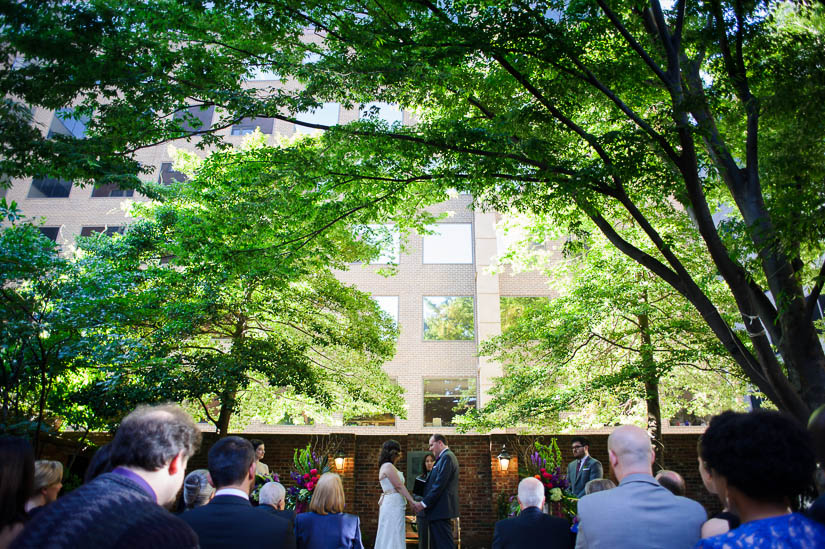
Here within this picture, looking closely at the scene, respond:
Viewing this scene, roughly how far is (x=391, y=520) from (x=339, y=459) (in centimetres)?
658

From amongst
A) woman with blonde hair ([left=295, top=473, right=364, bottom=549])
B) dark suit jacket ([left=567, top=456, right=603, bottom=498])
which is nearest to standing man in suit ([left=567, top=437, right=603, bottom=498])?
dark suit jacket ([left=567, top=456, right=603, bottom=498])

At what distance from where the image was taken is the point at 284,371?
10.5 metres

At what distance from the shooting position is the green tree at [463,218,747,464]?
35.3 feet

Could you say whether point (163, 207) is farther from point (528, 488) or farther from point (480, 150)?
point (528, 488)

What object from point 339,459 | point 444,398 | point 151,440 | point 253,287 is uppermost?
point 253,287

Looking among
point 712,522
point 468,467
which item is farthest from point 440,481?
point 468,467

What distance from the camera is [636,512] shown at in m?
2.57

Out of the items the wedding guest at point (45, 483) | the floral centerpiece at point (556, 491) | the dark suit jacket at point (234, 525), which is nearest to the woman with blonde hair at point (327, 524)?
Answer: the dark suit jacket at point (234, 525)

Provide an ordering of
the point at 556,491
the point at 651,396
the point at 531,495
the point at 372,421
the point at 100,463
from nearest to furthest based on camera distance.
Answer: the point at 100,463 → the point at 531,495 → the point at 556,491 → the point at 651,396 → the point at 372,421

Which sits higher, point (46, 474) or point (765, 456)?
point (765, 456)

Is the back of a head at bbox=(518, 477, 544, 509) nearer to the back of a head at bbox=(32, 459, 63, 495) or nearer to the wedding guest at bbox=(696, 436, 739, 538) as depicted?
the wedding guest at bbox=(696, 436, 739, 538)

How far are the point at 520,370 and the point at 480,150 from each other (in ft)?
23.4

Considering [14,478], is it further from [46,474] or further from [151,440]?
[46,474]

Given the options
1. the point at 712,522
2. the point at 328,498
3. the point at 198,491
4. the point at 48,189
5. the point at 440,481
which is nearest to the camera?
the point at 712,522
